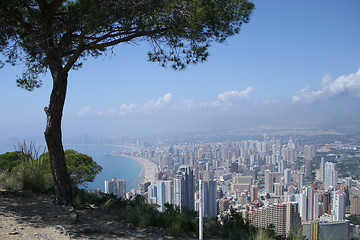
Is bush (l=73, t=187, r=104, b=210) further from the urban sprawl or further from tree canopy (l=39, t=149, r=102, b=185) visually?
tree canopy (l=39, t=149, r=102, b=185)

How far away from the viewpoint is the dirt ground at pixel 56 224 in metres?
3.30

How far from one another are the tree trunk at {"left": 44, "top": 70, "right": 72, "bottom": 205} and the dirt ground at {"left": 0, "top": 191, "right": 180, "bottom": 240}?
272mm

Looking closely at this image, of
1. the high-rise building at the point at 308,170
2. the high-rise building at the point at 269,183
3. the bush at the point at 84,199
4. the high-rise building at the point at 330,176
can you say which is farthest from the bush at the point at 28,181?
the high-rise building at the point at 308,170

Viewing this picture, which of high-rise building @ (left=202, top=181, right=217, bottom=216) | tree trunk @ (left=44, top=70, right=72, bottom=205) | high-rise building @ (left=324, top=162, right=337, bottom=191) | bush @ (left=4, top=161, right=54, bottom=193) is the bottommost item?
high-rise building @ (left=324, top=162, right=337, bottom=191)

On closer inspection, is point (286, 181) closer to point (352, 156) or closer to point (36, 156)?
point (352, 156)

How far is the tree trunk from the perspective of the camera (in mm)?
4539

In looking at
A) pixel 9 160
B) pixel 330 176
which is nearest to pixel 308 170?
pixel 330 176

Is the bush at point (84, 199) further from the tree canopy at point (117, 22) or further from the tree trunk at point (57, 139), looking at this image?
the tree canopy at point (117, 22)

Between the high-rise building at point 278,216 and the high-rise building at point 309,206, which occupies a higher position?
the high-rise building at point 278,216

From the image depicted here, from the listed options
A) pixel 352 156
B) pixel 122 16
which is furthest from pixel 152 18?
pixel 352 156

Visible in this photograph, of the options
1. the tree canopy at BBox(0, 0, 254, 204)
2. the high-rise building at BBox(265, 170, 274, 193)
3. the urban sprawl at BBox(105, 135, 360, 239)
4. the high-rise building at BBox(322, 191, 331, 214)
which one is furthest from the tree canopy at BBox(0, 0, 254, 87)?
the high-rise building at BBox(265, 170, 274, 193)

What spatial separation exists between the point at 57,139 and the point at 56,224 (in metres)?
1.45

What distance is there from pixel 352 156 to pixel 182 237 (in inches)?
1363

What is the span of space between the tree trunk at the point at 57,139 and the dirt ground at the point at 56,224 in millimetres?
272
